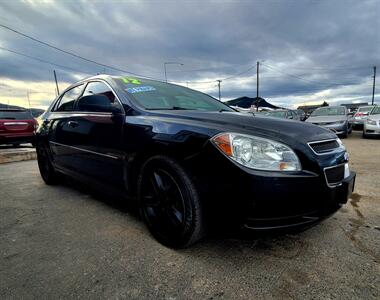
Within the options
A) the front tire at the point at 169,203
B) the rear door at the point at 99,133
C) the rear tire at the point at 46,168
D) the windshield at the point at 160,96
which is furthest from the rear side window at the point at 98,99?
the rear tire at the point at 46,168

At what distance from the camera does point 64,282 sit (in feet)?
5.46

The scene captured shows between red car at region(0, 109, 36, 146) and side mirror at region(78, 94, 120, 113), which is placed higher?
side mirror at region(78, 94, 120, 113)

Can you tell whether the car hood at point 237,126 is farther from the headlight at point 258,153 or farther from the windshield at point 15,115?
the windshield at point 15,115

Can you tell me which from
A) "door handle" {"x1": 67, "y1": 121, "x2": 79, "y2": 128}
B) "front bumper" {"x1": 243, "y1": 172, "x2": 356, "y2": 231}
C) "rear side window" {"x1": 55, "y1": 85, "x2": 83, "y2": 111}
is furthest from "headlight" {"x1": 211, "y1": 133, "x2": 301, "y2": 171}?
"rear side window" {"x1": 55, "y1": 85, "x2": 83, "y2": 111}

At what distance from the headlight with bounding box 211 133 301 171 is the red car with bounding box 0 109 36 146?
8.99m

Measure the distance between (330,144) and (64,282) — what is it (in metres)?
2.09

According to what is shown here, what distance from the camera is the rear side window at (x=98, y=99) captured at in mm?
2465

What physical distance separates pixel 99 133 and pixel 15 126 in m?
7.83

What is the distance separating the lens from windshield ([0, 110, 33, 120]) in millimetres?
8630

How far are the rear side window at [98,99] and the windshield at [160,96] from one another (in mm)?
153

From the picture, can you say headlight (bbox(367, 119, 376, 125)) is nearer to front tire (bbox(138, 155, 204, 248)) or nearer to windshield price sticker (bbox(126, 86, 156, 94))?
windshield price sticker (bbox(126, 86, 156, 94))

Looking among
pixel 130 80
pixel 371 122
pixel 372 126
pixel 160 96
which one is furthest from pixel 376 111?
pixel 130 80

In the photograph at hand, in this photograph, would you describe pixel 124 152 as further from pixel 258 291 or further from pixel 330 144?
pixel 330 144

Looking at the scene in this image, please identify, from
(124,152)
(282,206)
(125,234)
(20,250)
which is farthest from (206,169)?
(20,250)
